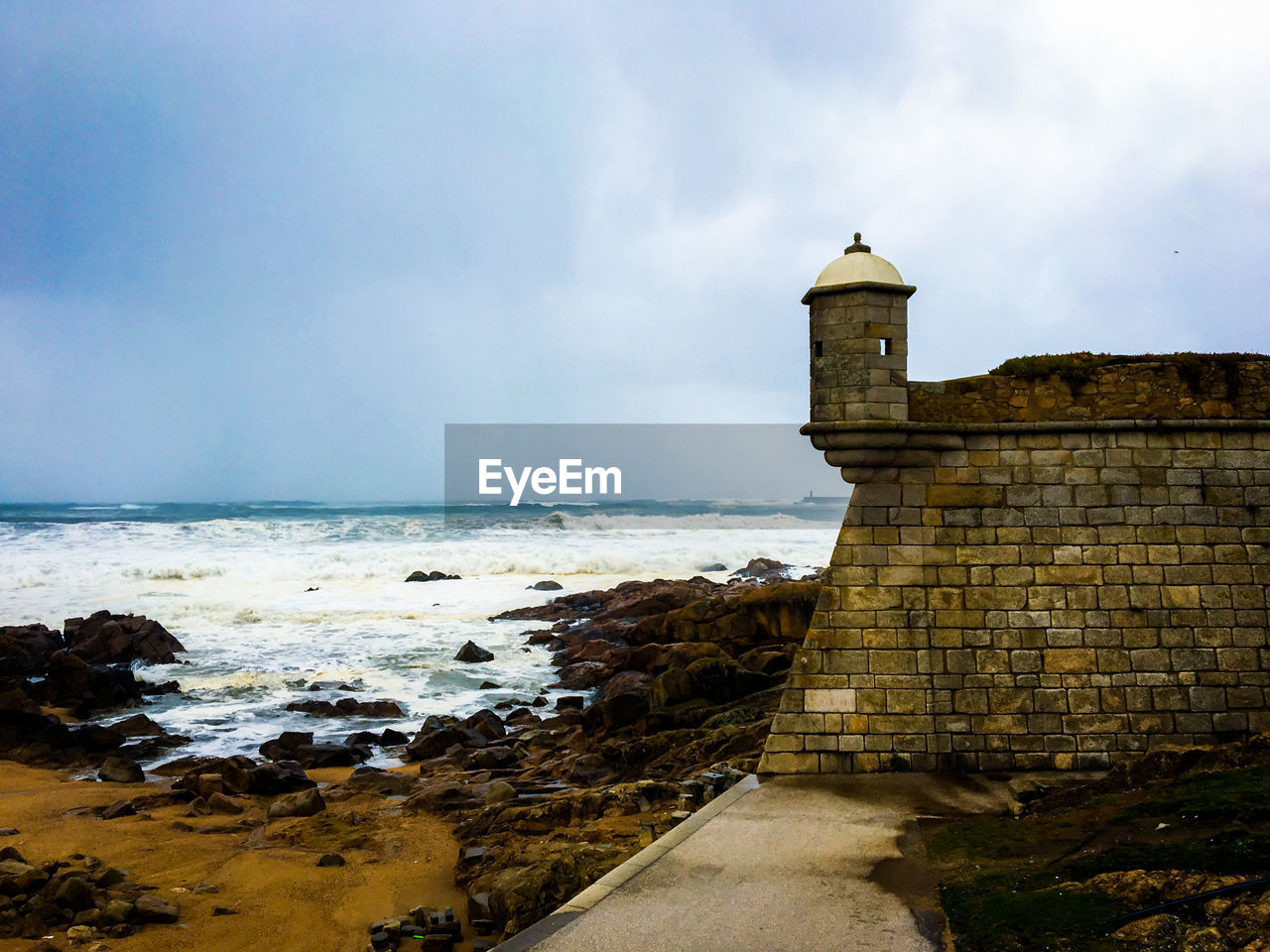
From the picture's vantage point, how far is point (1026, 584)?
875 cm

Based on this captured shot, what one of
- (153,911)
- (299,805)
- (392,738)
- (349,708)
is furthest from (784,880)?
(349,708)

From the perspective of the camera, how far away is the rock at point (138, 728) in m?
15.9

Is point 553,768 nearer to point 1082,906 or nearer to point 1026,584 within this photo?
point 1026,584

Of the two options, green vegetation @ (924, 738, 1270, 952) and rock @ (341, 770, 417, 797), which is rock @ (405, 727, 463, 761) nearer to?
rock @ (341, 770, 417, 797)

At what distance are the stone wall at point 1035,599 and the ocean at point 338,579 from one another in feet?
36.7

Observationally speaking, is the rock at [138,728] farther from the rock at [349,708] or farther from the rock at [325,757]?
the rock at [325,757]

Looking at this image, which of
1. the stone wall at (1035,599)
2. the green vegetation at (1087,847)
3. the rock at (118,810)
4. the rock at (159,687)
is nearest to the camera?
the green vegetation at (1087,847)

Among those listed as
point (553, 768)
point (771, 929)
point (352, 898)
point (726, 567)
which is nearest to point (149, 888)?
point (352, 898)

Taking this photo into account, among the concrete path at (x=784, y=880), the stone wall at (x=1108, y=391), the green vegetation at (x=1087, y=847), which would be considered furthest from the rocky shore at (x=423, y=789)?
the stone wall at (x=1108, y=391)

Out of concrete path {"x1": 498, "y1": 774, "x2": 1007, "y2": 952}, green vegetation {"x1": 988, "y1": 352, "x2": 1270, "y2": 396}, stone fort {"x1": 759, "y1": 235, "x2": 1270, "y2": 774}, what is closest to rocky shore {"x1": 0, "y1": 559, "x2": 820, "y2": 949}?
concrete path {"x1": 498, "y1": 774, "x2": 1007, "y2": 952}

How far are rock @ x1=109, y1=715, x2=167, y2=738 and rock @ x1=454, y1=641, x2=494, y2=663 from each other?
24.6 feet

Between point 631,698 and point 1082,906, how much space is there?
31.8 feet

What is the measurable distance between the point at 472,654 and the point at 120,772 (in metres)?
9.70

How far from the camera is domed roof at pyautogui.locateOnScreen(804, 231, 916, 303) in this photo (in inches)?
343
